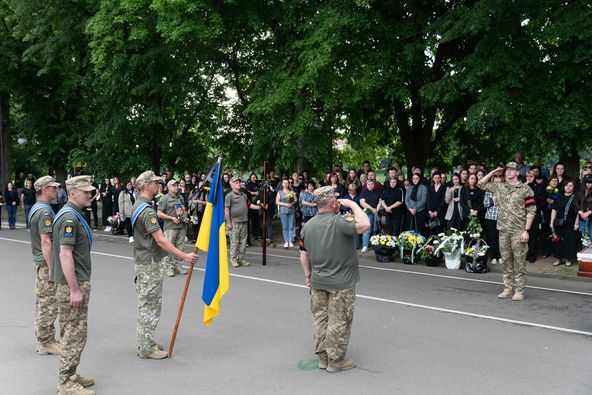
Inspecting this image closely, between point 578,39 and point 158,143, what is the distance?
15597mm

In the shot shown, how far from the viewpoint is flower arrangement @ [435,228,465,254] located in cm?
1227

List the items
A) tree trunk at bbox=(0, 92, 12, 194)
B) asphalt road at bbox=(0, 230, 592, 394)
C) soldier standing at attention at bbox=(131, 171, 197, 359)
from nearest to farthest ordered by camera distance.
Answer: asphalt road at bbox=(0, 230, 592, 394) < soldier standing at attention at bbox=(131, 171, 197, 359) < tree trunk at bbox=(0, 92, 12, 194)

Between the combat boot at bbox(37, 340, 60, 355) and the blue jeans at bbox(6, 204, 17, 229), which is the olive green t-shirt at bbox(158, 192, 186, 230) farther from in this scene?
the blue jeans at bbox(6, 204, 17, 229)

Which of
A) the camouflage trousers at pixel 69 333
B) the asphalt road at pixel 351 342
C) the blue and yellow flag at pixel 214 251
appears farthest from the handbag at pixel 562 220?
the camouflage trousers at pixel 69 333

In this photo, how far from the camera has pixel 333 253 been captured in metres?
5.94

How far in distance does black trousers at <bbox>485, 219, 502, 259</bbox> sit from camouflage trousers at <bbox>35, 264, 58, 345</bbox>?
8913 mm

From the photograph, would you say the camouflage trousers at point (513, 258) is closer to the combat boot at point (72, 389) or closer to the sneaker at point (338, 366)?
the sneaker at point (338, 366)

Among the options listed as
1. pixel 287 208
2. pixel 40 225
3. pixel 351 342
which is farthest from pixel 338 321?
pixel 287 208

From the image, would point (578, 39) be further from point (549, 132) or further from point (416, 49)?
point (416, 49)

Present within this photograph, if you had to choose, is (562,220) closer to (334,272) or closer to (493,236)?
(493,236)

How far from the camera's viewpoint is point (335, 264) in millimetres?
5930

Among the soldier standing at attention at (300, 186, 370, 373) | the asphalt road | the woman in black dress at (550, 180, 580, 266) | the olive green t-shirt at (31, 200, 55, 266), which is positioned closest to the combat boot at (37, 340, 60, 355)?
the asphalt road

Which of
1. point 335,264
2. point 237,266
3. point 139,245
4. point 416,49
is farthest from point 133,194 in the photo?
point 335,264

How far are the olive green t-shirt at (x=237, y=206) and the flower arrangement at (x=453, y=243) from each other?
14.1ft
